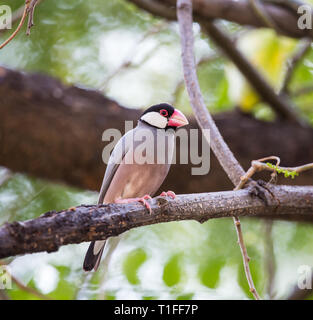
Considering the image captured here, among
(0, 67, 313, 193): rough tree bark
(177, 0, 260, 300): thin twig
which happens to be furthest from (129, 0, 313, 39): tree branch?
(177, 0, 260, 300): thin twig

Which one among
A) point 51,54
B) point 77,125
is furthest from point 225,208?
point 51,54

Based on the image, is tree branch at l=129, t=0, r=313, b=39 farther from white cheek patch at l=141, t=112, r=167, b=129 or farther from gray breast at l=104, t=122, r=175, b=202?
gray breast at l=104, t=122, r=175, b=202

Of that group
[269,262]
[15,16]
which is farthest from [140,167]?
[15,16]

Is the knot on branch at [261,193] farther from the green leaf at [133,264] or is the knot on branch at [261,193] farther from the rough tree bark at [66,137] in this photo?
the rough tree bark at [66,137]

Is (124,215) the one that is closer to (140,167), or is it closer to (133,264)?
(140,167)

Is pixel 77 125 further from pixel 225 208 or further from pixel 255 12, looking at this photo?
pixel 225 208

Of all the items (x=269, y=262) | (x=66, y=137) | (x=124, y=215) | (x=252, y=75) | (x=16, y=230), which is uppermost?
(x=16, y=230)

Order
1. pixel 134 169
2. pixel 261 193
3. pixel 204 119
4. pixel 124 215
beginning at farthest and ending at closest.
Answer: pixel 134 169
pixel 204 119
pixel 261 193
pixel 124 215

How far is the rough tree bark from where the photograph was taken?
4.25m

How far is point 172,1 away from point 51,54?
1706mm

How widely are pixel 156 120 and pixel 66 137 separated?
3.65 feet

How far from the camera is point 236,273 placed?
4148 mm

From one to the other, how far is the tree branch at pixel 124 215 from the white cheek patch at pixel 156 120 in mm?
1180

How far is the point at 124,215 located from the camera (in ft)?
6.90
